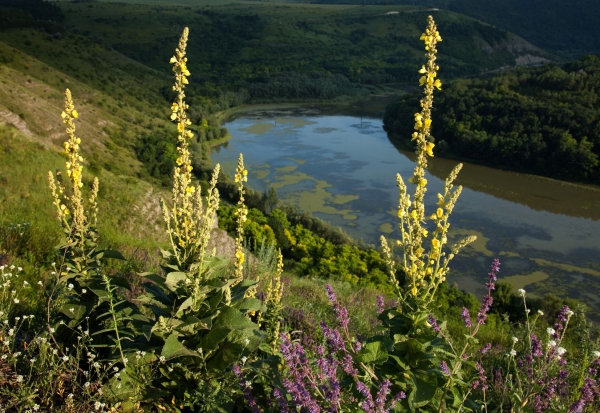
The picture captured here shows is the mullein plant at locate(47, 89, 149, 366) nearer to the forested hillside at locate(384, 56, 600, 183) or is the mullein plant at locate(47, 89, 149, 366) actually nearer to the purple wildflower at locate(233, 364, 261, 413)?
the purple wildflower at locate(233, 364, 261, 413)

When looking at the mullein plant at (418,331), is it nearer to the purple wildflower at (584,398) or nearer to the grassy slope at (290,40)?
the purple wildflower at (584,398)

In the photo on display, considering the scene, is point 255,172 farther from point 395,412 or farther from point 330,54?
point 330,54

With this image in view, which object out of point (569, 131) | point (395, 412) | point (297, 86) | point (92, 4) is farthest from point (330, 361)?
point (92, 4)

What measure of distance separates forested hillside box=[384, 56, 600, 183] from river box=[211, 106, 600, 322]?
199 cm

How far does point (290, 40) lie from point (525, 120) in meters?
78.8

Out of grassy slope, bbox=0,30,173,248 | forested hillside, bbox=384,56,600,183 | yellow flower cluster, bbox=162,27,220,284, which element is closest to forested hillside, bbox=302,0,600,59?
forested hillside, bbox=384,56,600,183

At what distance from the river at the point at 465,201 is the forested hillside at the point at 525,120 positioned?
1988 millimetres

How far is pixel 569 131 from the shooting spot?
43.5 meters

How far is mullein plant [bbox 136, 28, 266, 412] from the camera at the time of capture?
9.53 feet

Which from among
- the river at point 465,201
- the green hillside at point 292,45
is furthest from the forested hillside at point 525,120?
the green hillside at point 292,45

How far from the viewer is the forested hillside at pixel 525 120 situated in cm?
4122

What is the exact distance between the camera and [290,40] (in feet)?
382

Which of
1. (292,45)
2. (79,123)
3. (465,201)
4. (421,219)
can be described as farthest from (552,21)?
(421,219)

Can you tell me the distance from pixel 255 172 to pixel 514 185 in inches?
753
